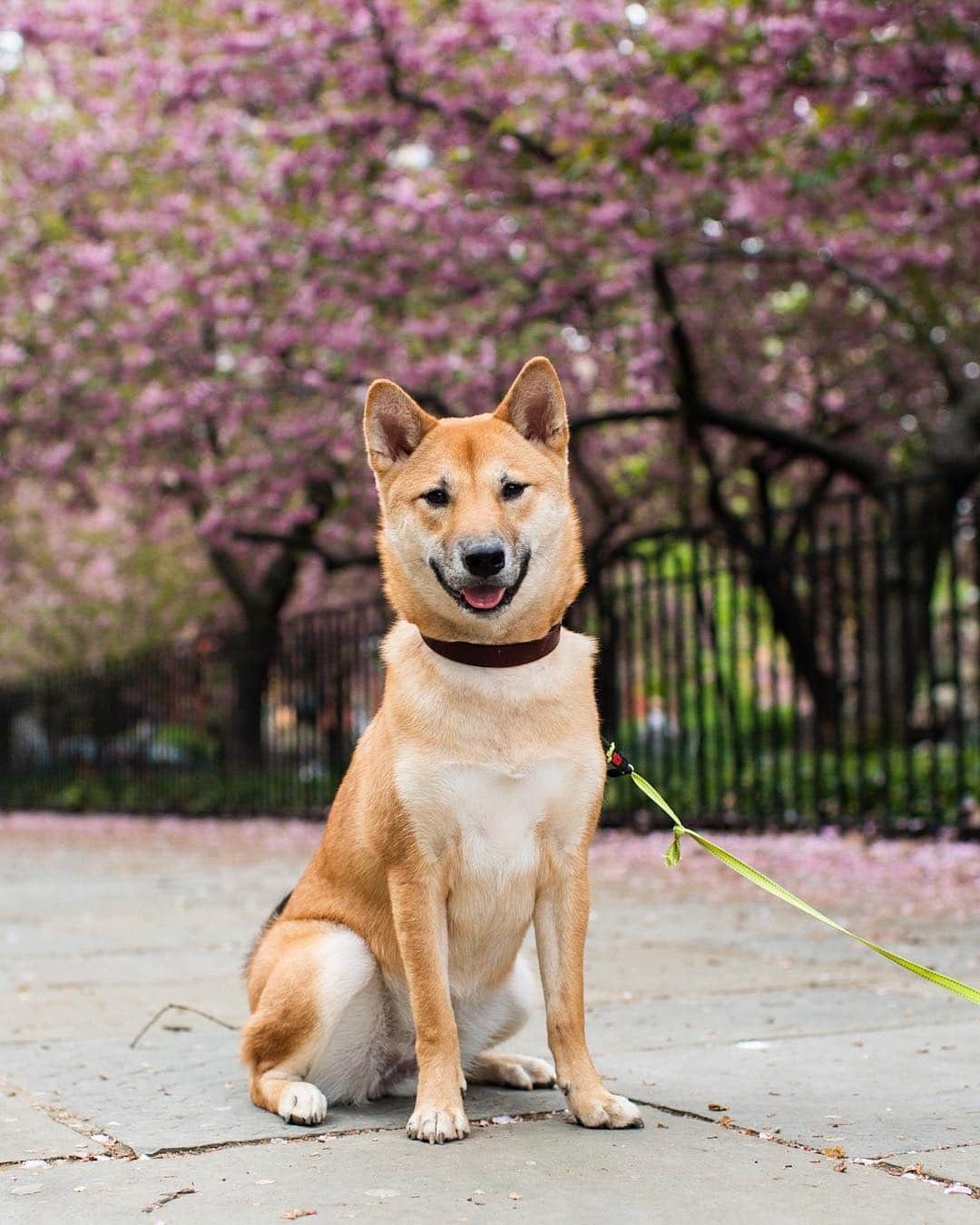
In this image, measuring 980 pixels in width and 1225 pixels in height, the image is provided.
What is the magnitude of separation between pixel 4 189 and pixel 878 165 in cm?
1122

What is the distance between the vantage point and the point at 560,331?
45.1ft

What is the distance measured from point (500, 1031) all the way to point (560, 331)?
11.1 m

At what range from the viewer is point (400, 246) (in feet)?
42.9

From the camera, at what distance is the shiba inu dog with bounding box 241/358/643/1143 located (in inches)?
115

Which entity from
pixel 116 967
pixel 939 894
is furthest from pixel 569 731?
pixel 939 894

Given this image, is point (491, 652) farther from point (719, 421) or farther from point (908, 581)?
point (719, 421)

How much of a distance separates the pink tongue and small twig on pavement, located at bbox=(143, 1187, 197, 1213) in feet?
3.99

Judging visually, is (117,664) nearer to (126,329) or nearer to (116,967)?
(126,329)

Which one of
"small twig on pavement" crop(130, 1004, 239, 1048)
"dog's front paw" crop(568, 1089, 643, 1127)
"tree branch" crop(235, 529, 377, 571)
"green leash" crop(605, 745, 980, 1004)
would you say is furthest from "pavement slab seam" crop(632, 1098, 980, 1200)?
"tree branch" crop(235, 529, 377, 571)

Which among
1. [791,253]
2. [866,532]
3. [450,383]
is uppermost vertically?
[791,253]

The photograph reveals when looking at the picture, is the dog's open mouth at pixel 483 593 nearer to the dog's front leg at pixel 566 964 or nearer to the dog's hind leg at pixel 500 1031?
the dog's front leg at pixel 566 964

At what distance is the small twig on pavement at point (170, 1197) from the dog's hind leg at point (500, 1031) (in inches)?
34.4

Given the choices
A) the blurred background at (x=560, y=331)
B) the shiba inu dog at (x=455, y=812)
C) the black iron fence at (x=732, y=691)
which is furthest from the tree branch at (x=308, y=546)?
the shiba inu dog at (x=455, y=812)

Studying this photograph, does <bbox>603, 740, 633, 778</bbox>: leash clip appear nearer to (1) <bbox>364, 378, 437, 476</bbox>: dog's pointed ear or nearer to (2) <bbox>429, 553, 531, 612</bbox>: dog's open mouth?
(2) <bbox>429, 553, 531, 612</bbox>: dog's open mouth
